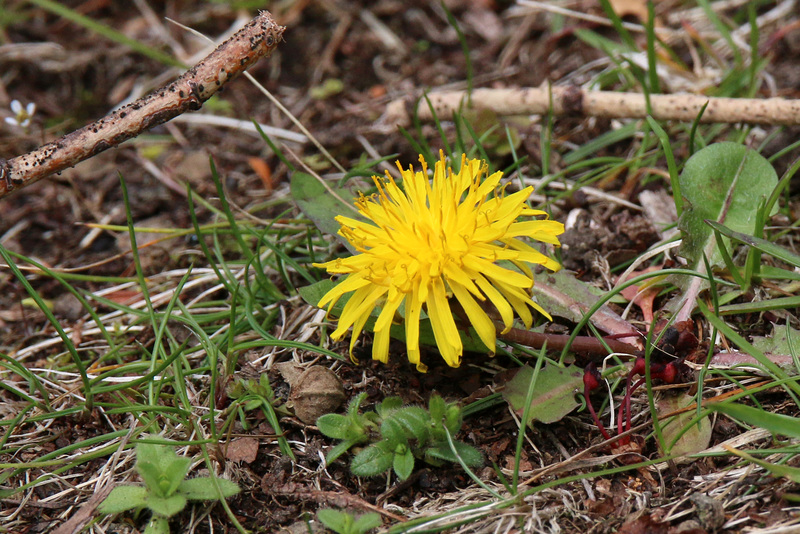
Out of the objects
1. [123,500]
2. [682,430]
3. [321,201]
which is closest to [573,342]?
[682,430]

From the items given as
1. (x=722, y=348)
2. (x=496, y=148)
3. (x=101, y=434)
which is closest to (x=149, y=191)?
(x=101, y=434)

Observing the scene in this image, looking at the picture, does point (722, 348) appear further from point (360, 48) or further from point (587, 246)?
point (360, 48)

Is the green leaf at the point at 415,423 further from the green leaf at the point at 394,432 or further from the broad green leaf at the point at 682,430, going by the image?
the broad green leaf at the point at 682,430

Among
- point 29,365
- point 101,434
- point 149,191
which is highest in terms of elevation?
point 149,191

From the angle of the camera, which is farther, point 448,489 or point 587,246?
point 587,246

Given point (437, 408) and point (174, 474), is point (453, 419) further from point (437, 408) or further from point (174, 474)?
point (174, 474)

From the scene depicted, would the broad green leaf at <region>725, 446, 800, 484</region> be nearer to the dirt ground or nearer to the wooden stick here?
the dirt ground

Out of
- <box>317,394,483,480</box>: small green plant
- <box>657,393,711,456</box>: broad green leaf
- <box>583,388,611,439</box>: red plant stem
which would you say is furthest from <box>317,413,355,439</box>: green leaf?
<box>657,393,711,456</box>: broad green leaf
